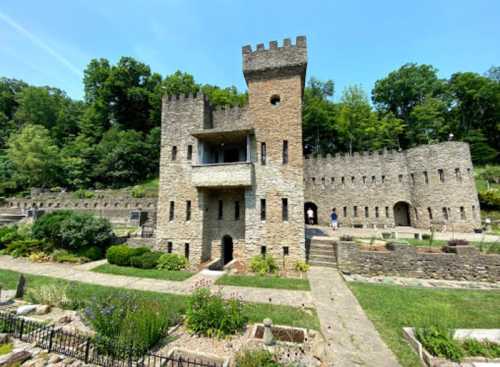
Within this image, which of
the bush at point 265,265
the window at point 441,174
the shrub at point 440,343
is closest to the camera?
the shrub at point 440,343

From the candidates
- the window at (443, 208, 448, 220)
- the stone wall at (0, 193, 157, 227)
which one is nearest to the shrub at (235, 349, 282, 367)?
the stone wall at (0, 193, 157, 227)

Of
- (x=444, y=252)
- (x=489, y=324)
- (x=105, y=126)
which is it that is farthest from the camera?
(x=105, y=126)

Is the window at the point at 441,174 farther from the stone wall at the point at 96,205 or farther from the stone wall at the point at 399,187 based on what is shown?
the stone wall at the point at 96,205

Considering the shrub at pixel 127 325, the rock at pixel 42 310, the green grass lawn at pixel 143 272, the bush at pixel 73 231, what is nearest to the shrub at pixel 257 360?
the shrub at pixel 127 325

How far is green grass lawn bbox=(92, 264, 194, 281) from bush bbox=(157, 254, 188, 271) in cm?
53

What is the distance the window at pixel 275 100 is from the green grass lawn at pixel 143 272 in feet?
38.8

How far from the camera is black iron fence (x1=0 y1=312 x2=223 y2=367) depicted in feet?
12.9

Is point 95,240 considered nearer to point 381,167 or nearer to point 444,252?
point 444,252

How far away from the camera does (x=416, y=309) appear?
21.2 feet

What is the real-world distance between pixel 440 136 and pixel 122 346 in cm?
5022

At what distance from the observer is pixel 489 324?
5.63m

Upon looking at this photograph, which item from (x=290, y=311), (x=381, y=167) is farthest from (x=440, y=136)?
(x=290, y=311)

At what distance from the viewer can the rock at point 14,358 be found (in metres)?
4.00

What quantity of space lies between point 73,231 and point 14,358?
11.9 metres
